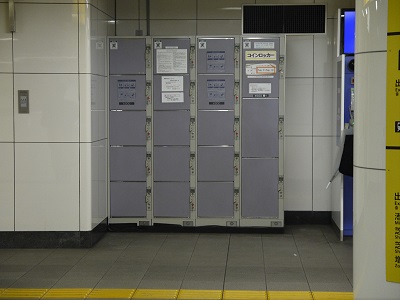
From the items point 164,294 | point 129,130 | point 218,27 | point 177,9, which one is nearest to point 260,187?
point 129,130

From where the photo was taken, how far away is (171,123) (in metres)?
9.47

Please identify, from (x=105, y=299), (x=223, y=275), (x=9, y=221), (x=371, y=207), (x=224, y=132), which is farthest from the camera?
(x=224, y=132)

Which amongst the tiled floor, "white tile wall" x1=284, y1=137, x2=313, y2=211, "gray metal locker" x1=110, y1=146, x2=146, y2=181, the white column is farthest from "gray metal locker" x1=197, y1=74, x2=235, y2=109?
the white column

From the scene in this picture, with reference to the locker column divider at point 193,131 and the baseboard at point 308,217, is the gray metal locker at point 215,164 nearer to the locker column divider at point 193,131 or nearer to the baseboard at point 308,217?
the locker column divider at point 193,131

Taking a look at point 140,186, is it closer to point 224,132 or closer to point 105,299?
point 224,132

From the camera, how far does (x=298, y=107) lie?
10.1m

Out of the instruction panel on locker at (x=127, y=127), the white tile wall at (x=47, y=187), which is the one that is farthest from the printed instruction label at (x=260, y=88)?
the white tile wall at (x=47, y=187)

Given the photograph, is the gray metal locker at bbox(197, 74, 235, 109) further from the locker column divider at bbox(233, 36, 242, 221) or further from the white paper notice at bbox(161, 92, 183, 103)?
the white paper notice at bbox(161, 92, 183, 103)

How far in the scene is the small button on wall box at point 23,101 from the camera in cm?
843

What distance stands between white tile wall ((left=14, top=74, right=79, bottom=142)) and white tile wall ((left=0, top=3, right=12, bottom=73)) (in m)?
0.16

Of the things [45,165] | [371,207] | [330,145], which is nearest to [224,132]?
[330,145]

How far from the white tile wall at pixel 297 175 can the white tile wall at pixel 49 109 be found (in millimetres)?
2999

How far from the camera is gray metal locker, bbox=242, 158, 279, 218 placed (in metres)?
9.43

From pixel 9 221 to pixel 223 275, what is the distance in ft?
8.66
